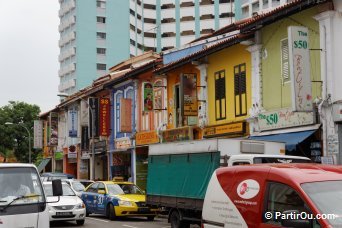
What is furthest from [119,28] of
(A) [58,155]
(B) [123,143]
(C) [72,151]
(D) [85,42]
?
(B) [123,143]

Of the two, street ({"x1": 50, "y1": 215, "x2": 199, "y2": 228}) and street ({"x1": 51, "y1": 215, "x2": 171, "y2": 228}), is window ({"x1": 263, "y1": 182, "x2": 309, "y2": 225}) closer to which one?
street ({"x1": 50, "y1": 215, "x2": 199, "y2": 228})

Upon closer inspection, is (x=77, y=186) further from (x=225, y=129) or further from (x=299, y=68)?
(x=299, y=68)

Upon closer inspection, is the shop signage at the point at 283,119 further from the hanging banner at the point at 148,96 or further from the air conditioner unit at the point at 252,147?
the hanging banner at the point at 148,96

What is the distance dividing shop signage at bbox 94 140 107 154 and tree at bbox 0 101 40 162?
34.2 meters

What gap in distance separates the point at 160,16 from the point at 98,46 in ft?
40.3

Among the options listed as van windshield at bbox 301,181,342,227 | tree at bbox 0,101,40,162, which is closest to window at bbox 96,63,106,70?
tree at bbox 0,101,40,162

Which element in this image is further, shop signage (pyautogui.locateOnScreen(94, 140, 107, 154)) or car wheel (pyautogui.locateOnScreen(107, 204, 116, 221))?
shop signage (pyautogui.locateOnScreen(94, 140, 107, 154))

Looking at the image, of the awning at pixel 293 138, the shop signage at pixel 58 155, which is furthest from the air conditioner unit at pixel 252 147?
the shop signage at pixel 58 155

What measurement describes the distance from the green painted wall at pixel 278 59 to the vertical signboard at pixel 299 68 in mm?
1032

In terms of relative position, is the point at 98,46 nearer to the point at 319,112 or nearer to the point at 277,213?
the point at 319,112

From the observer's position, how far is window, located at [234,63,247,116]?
917 inches

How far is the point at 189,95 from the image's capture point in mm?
26109

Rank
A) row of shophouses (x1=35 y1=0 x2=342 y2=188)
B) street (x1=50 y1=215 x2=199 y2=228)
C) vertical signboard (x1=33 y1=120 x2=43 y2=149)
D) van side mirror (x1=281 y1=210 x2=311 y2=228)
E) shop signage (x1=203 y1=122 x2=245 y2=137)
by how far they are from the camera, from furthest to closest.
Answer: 1. vertical signboard (x1=33 y1=120 x2=43 y2=149)
2. shop signage (x1=203 y1=122 x2=245 y2=137)
3. street (x1=50 y1=215 x2=199 y2=228)
4. row of shophouses (x1=35 y1=0 x2=342 y2=188)
5. van side mirror (x1=281 y1=210 x2=311 y2=228)

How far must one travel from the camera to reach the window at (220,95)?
976 inches
